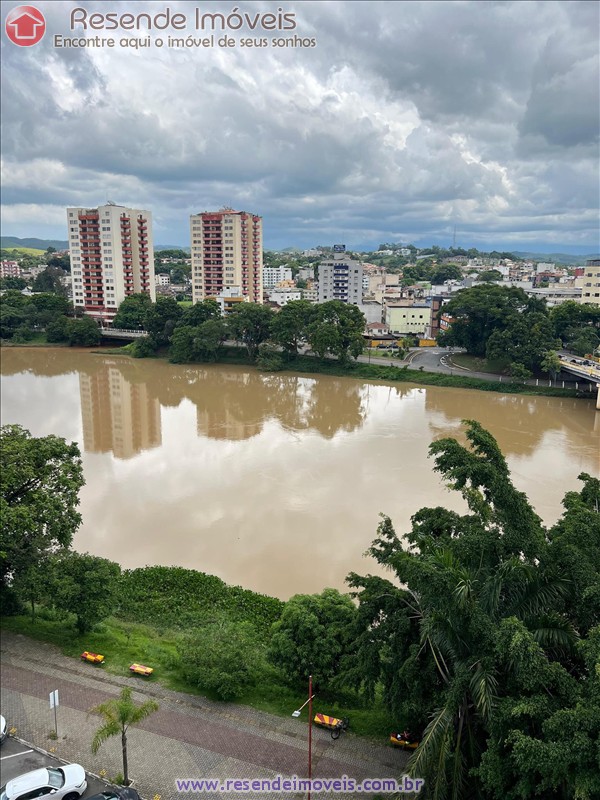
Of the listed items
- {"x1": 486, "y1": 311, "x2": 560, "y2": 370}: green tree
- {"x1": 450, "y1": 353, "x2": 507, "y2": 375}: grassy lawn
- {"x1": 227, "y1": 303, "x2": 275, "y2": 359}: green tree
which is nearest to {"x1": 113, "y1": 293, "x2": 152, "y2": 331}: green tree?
{"x1": 227, "y1": 303, "x2": 275, "y2": 359}: green tree

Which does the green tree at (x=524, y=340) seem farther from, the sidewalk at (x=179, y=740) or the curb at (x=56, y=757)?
the curb at (x=56, y=757)

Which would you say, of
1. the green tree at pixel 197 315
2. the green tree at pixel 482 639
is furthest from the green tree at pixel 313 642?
the green tree at pixel 197 315

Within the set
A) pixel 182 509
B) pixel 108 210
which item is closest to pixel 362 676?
pixel 182 509

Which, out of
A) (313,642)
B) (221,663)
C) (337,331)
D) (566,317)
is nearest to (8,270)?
(337,331)

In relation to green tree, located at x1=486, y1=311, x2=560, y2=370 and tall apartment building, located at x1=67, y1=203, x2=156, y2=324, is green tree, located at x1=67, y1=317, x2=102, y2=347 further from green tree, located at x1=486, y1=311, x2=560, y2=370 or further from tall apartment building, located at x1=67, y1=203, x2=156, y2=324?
green tree, located at x1=486, y1=311, x2=560, y2=370

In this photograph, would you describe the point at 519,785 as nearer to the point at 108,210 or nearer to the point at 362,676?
the point at 362,676

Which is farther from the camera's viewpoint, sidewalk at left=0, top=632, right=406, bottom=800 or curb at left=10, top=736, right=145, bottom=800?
sidewalk at left=0, top=632, right=406, bottom=800

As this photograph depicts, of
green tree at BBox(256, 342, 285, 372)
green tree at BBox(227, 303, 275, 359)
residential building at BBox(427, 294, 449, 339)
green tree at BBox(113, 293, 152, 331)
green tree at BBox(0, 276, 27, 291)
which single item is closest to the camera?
green tree at BBox(256, 342, 285, 372)
